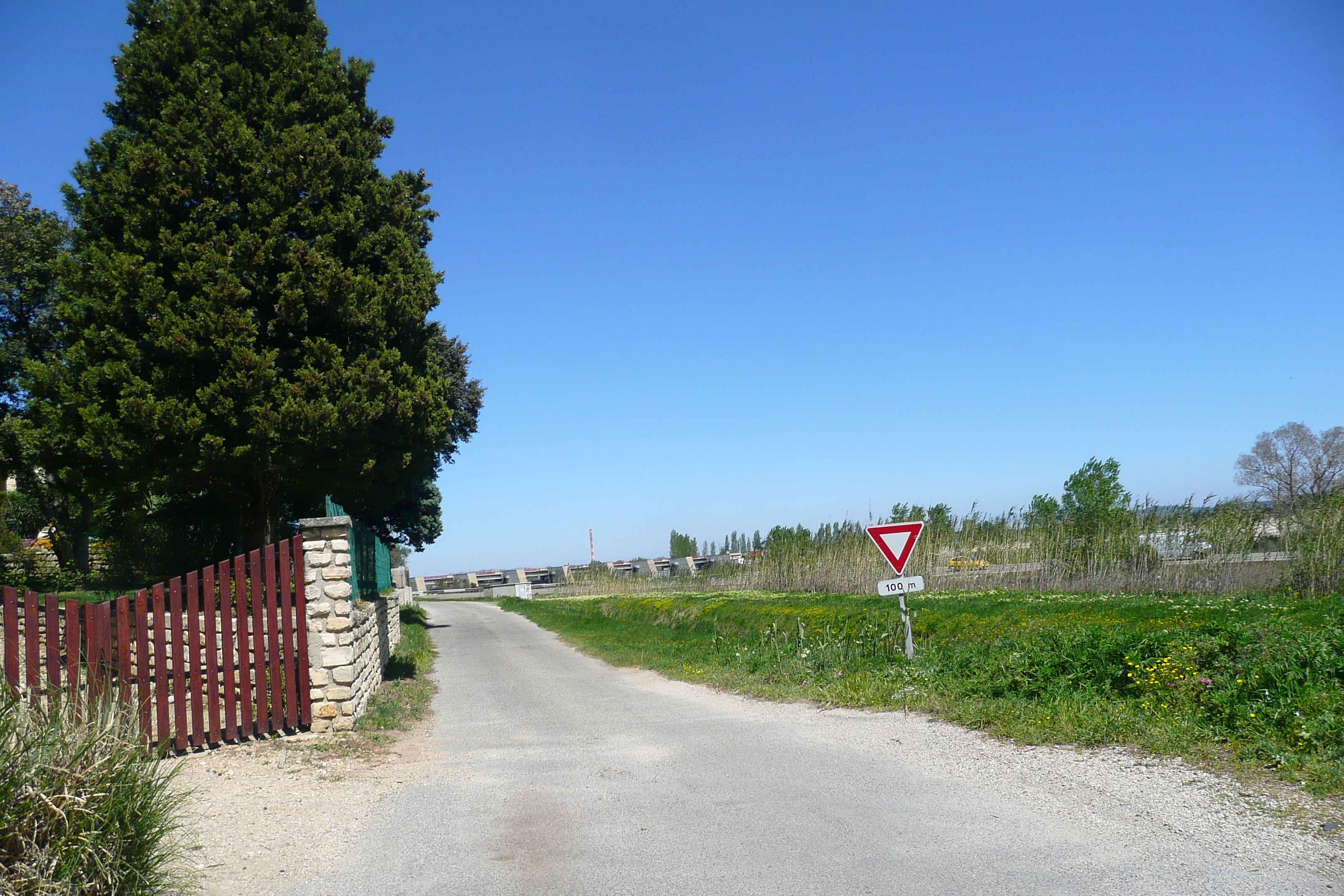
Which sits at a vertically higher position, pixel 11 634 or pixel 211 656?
pixel 11 634

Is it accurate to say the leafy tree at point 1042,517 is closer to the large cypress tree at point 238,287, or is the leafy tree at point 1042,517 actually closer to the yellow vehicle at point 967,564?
the yellow vehicle at point 967,564

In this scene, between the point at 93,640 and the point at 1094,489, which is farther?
the point at 1094,489

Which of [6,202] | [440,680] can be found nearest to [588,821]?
[440,680]

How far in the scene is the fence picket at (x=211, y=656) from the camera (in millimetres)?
8031

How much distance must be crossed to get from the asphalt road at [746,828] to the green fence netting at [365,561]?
272 centimetres

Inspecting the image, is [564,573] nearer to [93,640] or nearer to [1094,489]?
[1094,489]

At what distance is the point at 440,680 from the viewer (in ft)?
49.7

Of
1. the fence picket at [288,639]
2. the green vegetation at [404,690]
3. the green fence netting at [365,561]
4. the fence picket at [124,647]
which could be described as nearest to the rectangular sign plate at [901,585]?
the green vegetation at [404,690]

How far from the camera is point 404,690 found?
12.9m

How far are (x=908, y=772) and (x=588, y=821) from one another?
8.80ft

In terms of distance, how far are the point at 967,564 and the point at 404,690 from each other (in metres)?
18.9

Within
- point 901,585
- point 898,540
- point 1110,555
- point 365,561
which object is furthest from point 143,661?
point 1110,555

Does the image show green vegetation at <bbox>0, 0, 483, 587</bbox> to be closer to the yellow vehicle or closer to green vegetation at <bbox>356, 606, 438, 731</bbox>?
green vegetation at <bbox>356, 606, 438, 731</bbox>

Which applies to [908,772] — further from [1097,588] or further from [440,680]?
[1097,588]
